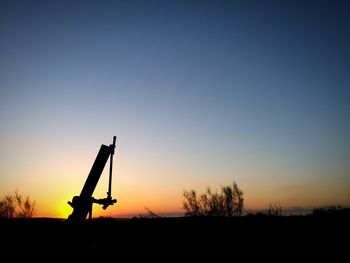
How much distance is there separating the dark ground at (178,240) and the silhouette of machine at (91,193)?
0.34 m

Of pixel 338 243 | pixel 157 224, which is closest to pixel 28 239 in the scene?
pixel 157 224

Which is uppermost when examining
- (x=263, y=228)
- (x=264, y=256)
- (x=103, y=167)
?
(x=103, y=167)

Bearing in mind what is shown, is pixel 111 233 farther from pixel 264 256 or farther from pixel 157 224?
pixel 264 256

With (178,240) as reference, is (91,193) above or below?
above

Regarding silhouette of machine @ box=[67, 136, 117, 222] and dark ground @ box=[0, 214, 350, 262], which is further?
silhouette of machine @ box=[67, 136, 117, 222]

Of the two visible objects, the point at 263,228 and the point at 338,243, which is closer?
the point at 338,243

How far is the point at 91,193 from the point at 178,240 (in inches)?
107

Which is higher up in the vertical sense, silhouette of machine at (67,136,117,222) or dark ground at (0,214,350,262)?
silhouette of machine at (67,136,117,222)

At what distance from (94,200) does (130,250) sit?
6.35 feet

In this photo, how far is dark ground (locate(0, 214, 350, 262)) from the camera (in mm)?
6973

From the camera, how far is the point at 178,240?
25.8ft

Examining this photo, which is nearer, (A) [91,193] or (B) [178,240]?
(B) [178,240]

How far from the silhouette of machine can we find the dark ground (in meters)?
0.34

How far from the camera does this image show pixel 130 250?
Answer: 7465 millimetres
